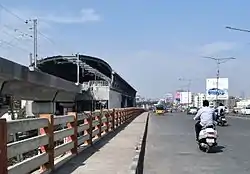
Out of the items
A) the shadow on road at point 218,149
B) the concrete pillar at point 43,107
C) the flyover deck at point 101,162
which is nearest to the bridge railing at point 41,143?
the flyover deck at point 101,162

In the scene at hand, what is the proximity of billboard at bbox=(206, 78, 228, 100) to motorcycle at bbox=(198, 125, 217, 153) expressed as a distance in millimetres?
92896

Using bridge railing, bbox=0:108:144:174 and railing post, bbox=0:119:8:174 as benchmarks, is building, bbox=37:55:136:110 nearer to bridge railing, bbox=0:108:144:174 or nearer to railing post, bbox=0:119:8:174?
bridge railing, bbox=0:108:144:174

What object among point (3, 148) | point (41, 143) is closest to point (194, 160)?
point (41, 143)

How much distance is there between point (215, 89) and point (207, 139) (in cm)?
9537

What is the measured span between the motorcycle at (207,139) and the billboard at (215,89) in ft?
305

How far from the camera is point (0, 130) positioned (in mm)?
6004

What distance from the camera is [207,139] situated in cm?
1500

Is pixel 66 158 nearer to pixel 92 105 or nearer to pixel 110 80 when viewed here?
pixel 92 105

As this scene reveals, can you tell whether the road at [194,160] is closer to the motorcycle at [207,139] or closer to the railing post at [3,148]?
the motorcycle at [207,139]

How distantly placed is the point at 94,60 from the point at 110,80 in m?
3.87

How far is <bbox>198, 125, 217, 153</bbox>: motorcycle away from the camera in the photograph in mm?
14953

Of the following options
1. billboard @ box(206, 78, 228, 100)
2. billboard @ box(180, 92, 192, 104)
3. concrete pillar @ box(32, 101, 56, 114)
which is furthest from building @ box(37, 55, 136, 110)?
billboard @ box(180, 92, 192, 104)

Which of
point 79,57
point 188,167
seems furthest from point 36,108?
point 188,167

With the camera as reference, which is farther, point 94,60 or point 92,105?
point 94,60
